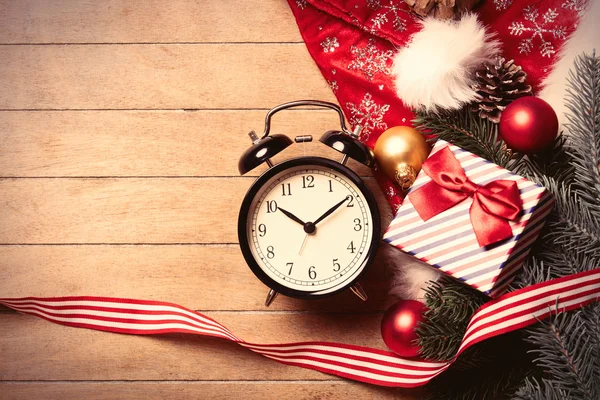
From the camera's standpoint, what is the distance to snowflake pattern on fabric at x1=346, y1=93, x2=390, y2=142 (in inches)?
45.7

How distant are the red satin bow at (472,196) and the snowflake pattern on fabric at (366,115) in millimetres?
205

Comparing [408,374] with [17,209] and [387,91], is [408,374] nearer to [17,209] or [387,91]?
[387,91]

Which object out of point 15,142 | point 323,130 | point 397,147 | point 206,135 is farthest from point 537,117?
point 15,142

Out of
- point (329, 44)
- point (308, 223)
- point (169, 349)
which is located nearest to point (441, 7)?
point (329, 44)

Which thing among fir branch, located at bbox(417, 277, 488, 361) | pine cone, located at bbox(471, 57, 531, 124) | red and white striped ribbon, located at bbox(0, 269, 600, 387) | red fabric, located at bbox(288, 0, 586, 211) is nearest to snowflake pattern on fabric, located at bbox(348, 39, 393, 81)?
red fabric, located at bbox(288, 0, 586, 211)

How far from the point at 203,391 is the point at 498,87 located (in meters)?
0.85

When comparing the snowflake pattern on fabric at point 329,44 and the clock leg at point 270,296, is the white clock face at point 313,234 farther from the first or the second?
the snowflake pattern on fabric at point 329,44

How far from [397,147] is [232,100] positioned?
0.38 meters

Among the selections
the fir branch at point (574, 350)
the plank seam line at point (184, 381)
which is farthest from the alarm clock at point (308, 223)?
the fir branch at point (574, 350)

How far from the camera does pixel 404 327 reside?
100 centimetres

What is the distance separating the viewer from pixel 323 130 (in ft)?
3.85

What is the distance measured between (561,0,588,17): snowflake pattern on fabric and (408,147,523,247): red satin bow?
14.7 inches

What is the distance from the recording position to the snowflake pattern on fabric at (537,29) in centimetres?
105

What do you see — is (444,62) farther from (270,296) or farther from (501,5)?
(270,296)
